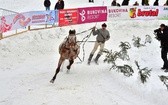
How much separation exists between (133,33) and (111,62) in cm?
927

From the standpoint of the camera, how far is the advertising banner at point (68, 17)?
2245cm

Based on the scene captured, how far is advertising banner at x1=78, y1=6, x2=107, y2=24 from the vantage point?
76.0ft

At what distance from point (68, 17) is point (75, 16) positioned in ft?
1.59

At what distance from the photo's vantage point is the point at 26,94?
38.9ft

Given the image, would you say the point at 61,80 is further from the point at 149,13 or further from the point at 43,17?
the point at 149,13

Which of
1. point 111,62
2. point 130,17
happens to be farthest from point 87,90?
point 130,17

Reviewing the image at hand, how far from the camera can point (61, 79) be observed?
1327 cm

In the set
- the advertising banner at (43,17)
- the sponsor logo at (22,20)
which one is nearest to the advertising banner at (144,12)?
the advertising banner at (43,17)

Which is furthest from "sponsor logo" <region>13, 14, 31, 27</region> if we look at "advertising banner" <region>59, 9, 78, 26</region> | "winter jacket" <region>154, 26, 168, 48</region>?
"winter jacket" <region>154, 26, 168, 48</region>

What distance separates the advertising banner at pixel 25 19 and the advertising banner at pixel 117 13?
3.92 meters

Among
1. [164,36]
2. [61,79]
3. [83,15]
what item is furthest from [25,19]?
[164,36]

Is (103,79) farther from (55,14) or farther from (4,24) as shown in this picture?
(55,14)

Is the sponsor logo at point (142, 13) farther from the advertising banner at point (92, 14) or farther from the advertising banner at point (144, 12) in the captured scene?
the advertising banner at point (92, 14)

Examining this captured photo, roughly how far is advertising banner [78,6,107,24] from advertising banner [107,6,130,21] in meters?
0.34
